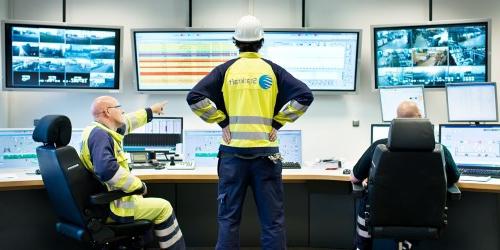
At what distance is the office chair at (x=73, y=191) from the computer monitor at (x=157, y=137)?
3.36 ft

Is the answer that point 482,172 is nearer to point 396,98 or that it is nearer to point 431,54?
point 396,98

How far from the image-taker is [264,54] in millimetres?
3701

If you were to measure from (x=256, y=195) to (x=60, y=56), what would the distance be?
7.24 ft

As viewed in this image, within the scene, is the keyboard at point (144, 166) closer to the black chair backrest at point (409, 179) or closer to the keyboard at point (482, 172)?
the black chair backrest at point (409, 179)

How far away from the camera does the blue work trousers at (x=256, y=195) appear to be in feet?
7.65

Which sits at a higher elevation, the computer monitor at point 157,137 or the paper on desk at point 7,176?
the computer monitor at point 157,137

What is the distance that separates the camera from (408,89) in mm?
3506

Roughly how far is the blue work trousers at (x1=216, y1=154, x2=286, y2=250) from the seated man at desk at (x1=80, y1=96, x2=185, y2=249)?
0.40m

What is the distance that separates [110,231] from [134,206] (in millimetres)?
182

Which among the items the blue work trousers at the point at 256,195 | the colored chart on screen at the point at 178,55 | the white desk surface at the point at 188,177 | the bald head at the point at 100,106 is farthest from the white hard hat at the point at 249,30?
the colored chart on screen at the point at 178,55

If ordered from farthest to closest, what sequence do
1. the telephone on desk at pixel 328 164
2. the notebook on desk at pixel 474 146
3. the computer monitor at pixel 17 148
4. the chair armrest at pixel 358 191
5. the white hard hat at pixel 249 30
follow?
the telephone on desk at pixel 328 164 < the computer monitor at pixel 17 148 < the notebook on desk at pixel 474 146 < the chair armrest at pixel 358 191 < the white hard hat at pixel 249 30

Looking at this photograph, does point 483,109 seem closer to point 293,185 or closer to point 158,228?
point 293,185

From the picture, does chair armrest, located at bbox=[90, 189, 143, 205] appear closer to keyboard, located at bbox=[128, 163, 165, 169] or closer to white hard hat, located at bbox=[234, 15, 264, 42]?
keyboard, located at bbox=[128, 163, 165, 169]

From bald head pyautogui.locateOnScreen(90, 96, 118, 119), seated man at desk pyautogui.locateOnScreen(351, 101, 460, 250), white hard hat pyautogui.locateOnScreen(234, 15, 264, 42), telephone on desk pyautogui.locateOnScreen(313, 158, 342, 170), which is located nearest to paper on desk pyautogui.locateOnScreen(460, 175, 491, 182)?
seated man at desk pyautogui.locateOnScreen(351, 101, 460, 250)
